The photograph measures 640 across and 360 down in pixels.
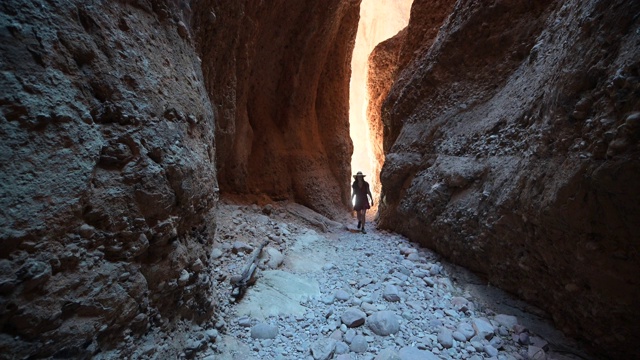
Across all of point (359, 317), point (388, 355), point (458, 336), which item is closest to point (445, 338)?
point (458, 336)

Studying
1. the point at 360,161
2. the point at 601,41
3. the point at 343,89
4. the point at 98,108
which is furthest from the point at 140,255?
the point at 360,161

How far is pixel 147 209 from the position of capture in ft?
5.38

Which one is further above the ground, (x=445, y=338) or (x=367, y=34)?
(x=367, y=34)

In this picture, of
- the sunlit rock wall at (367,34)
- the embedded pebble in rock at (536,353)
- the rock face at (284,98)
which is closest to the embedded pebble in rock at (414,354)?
the embedded pebble in rock at (536,353)

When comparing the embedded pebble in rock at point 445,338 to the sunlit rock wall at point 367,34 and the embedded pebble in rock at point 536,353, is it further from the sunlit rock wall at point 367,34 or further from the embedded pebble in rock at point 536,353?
the sunlit rock wall at point 367,34

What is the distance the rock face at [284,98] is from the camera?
447cm

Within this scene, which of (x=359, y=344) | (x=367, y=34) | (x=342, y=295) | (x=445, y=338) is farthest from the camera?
(x=367, y=34)

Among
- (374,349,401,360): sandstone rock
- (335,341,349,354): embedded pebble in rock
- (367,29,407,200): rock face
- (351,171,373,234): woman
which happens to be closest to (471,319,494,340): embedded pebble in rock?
(374,349,401,360): sandstone rock

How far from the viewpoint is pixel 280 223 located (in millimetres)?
4859

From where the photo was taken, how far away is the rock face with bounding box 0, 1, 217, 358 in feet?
3.57

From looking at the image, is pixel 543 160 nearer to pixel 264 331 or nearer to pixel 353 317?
pixel 353 317

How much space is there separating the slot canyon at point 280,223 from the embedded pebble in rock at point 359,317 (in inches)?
0.8

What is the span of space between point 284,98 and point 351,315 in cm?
518

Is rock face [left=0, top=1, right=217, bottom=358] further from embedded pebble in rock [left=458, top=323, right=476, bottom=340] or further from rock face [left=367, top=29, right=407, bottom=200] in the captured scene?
rock face [left=367, top=29, right=407, bottom=200]
